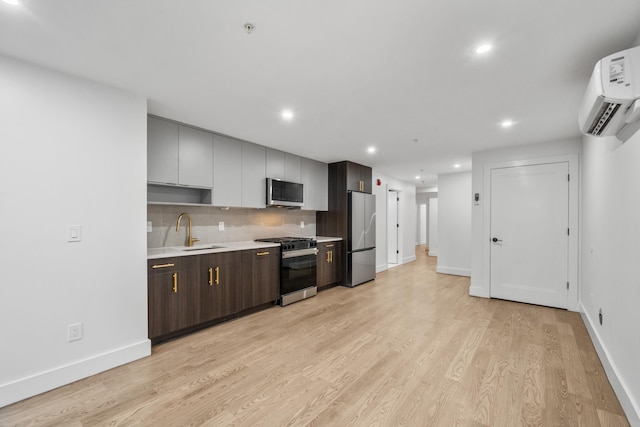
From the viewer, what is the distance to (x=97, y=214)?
7.51ft

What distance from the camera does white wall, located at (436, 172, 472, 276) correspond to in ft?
20.1

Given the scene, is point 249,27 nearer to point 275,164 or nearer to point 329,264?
point 275,164

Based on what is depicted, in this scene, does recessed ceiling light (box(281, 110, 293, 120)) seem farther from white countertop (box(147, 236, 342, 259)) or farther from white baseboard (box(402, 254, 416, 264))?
white baseboard (box(402, 254, 416, 264))

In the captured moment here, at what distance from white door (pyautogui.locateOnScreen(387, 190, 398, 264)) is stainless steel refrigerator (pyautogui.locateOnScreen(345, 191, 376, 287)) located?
1644 mm

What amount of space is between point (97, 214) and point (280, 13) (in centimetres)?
212

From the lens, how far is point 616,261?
2148 millimetres

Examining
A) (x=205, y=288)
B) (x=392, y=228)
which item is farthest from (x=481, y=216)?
(x=205, y=288)

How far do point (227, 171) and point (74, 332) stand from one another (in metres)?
2.23

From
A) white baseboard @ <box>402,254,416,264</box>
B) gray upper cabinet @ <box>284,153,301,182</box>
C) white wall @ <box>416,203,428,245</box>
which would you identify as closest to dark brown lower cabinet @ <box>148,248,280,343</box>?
gray upper cabinet @ <box>284,153,301,182</box>

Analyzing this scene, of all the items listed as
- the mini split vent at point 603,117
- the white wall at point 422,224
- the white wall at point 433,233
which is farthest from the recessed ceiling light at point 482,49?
the white wall at point 422,224

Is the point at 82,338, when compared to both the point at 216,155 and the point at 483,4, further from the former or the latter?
the point at 483,4

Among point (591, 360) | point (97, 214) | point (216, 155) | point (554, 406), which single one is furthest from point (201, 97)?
point (591, 360)

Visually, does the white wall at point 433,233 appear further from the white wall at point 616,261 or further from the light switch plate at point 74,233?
the light switch plate at point 74,233

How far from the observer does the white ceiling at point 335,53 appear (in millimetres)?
1487
